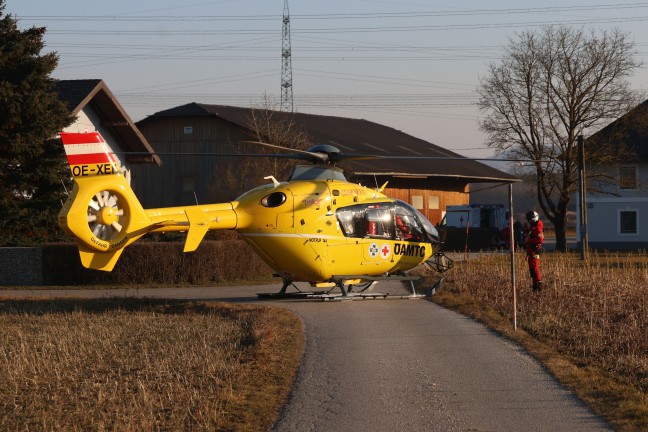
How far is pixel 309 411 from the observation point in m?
11.4

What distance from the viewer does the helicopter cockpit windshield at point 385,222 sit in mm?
23969

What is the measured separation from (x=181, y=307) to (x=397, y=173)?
33638 millimetres

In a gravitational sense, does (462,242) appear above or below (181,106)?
below

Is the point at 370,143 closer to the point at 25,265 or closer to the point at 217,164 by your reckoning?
the point at 217,164

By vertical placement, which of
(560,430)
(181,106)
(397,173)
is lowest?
(560,430)

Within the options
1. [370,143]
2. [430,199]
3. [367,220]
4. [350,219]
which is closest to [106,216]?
[350,219]

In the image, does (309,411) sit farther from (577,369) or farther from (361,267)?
(361,267)

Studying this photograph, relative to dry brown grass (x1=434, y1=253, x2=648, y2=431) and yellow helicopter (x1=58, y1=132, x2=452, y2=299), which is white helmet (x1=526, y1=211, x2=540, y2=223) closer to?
dry brown grass (x1=434, y1=253, x2=648, y2=431)

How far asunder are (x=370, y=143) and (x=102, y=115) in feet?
83.9

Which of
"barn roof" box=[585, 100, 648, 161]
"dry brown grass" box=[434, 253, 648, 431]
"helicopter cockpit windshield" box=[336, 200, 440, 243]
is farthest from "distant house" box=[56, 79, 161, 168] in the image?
"barn roof" box=[585, 100, 648, 161]

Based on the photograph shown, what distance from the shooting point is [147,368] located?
46.8 feet

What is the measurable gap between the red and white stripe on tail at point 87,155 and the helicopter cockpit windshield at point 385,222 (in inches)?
252

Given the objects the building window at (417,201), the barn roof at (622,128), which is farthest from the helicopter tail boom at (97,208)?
the barn roof at (622,128)

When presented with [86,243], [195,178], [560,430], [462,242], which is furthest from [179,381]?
[195,178]
